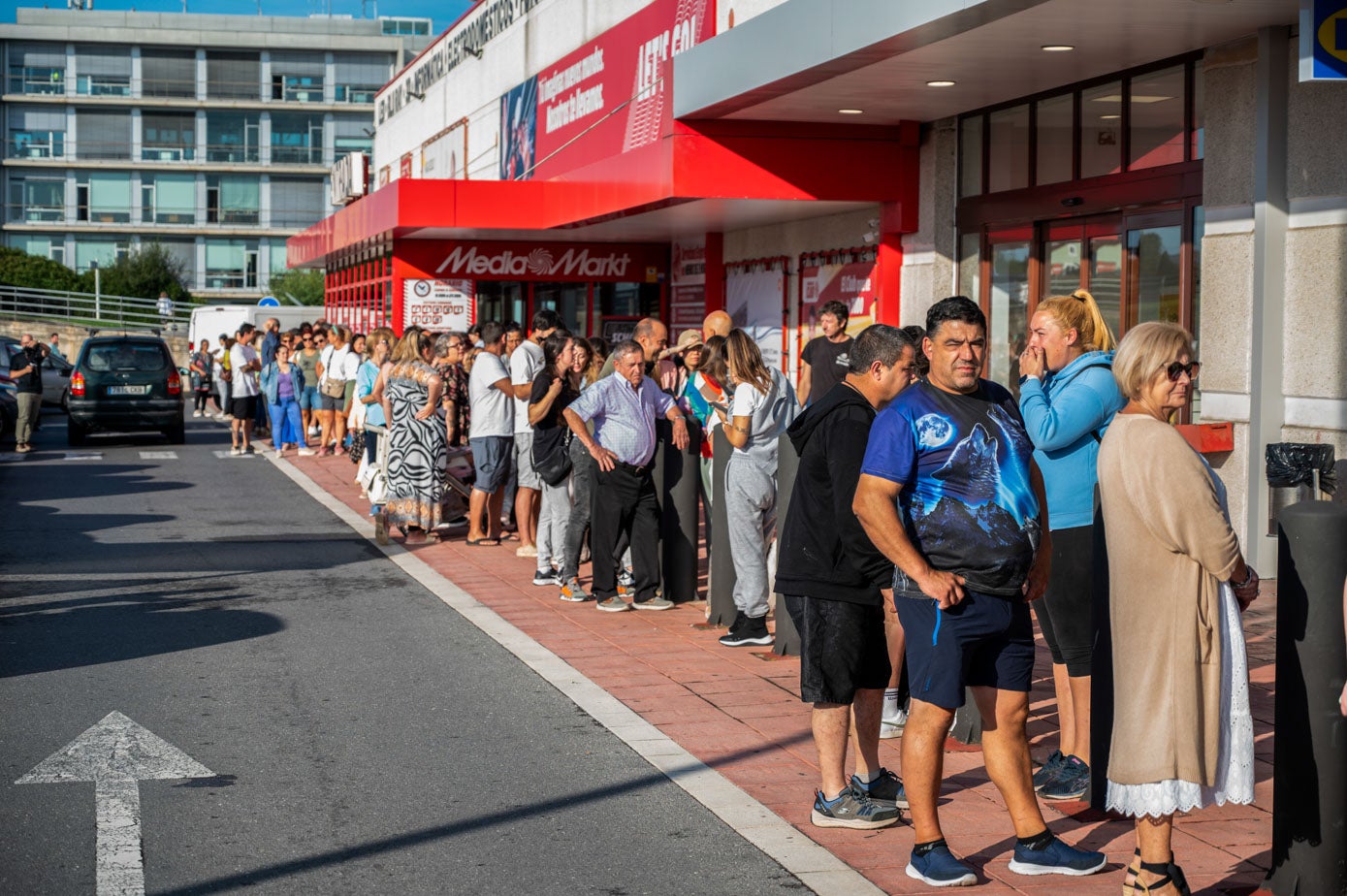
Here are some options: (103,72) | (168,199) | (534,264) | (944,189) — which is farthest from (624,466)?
(103,72)

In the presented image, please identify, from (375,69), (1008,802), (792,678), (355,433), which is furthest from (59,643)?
(375,69)

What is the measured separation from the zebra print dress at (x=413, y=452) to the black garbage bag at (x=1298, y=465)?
696 cm

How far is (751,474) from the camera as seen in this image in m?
9.23

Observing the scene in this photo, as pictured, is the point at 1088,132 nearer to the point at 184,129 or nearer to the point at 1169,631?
the point at 1169,631

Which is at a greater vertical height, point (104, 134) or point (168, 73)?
point (168, 73)

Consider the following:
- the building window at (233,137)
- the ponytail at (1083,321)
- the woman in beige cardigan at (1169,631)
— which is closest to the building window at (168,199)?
the building window at (233,137)

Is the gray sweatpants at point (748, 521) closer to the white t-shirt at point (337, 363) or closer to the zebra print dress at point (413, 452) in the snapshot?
the zebra print dress at point (413, 452)

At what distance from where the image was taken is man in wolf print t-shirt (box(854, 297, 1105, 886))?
198 inches

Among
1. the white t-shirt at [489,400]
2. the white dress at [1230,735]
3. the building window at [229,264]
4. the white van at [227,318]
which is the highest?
the building window at [229,264]

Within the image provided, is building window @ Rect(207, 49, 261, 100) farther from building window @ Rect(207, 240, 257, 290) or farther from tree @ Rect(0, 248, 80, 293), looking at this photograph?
tree @ Rect(0, 248, 80, 293)

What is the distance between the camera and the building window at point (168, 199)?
8494 cm

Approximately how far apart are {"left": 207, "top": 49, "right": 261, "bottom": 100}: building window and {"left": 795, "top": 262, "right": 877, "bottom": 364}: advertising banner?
73.1 m

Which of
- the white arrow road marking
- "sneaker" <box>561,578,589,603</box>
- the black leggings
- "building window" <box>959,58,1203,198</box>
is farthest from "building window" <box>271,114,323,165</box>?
the black leggings

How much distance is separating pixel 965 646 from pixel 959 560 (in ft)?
0.90
